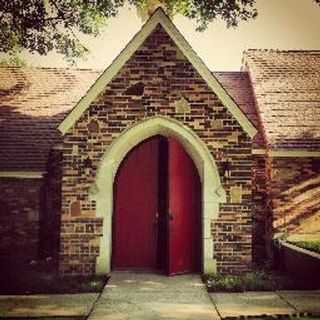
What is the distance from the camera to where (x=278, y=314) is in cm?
708

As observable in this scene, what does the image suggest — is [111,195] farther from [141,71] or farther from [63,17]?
[63,17]

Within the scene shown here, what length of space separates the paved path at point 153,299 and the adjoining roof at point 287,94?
5.34 metres

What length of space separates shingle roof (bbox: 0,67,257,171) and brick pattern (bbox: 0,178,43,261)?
0.52m

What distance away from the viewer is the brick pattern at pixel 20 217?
12.9 meters

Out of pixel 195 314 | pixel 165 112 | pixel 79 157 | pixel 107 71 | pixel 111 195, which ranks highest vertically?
pixel 107 71

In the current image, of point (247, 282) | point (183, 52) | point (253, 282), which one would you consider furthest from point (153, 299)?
point (183, 52)

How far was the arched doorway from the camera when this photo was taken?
417 inches

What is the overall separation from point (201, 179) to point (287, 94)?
242 inches

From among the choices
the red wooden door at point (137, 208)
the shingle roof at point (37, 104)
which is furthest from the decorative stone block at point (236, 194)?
the shingle roof at point (37, 104)

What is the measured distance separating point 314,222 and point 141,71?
6.39m

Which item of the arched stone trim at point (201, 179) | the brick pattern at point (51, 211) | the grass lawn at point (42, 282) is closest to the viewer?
the grass lawn at point (42, 282)

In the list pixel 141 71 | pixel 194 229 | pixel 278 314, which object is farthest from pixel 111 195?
pixel 278 314

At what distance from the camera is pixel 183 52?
10688mm

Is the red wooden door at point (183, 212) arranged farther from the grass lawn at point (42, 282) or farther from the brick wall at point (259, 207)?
the brick wall at point (259, 207)
